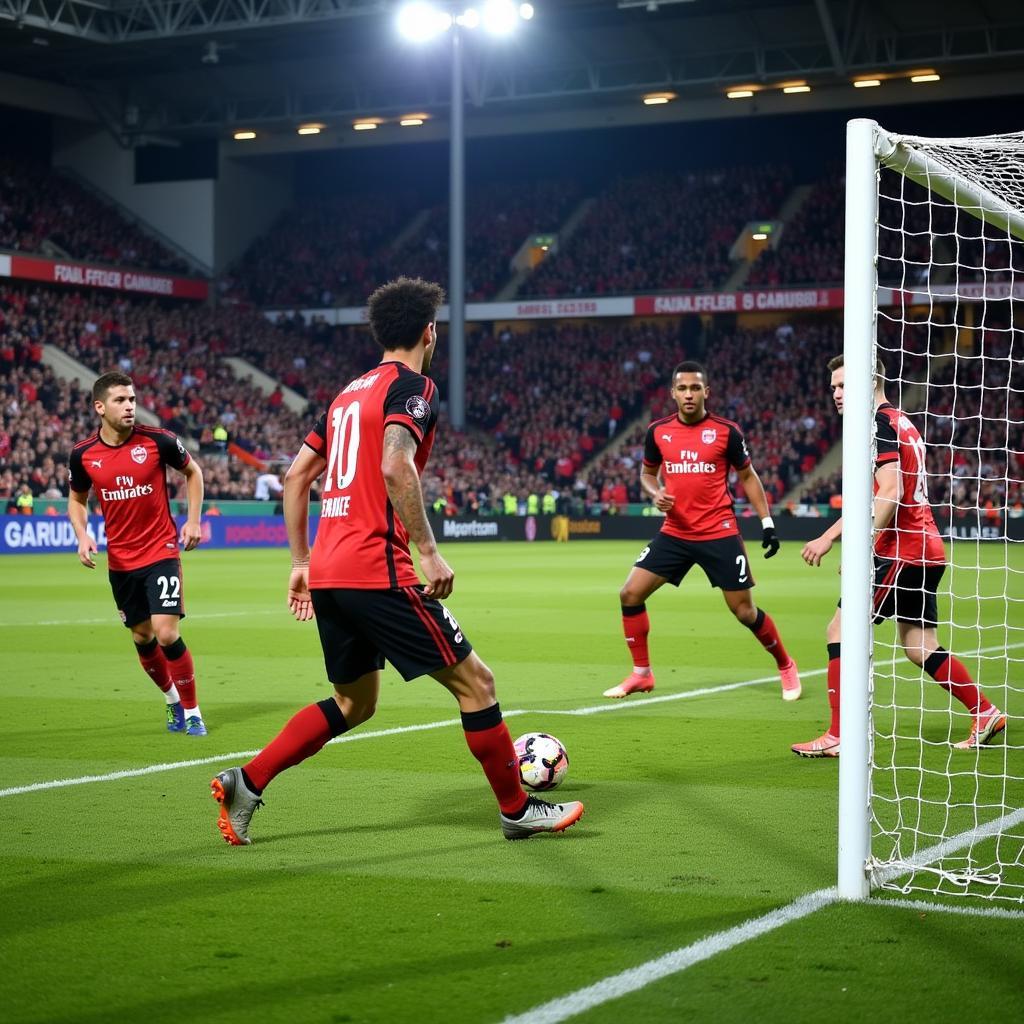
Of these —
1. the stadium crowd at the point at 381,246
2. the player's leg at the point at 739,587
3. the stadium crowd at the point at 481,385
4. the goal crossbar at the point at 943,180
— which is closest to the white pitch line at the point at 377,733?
the player's leg at the point at 739,587

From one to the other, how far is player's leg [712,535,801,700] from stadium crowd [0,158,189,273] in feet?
134

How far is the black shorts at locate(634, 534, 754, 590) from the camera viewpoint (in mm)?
10781

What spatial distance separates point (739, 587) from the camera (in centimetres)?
1077

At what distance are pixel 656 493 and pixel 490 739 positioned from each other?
5.35m

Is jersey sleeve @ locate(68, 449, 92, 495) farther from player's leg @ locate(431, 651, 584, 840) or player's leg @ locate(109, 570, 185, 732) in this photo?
player's leg @ locate(431, 651, 584, 840)

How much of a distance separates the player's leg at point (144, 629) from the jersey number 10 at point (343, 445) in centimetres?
377

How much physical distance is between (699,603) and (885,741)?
1191 cm

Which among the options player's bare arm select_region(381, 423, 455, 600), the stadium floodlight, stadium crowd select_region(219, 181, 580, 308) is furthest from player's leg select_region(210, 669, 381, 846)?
stadium crowd select_region(219, 181, 580, 308)

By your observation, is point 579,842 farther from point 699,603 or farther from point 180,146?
point 180,146

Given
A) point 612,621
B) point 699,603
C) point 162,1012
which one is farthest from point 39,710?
point 699,603

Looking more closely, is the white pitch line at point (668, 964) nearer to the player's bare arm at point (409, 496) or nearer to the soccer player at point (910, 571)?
the player's bare arm at point (409, 496)

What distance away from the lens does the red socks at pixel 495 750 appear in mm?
5965

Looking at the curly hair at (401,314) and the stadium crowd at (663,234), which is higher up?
the stadium crowd at (663,234)

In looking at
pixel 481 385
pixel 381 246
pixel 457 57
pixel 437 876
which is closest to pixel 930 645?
pixel 437 876
